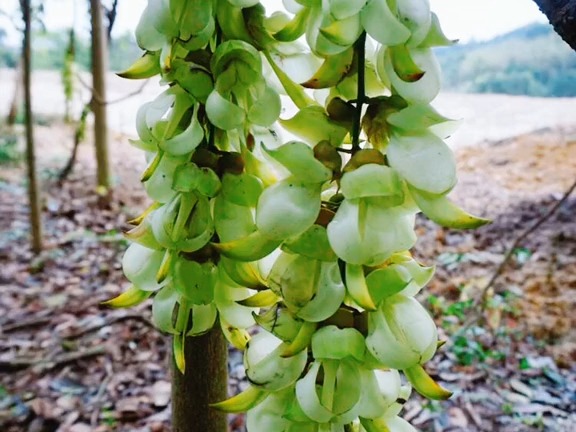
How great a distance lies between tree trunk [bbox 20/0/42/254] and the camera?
308cm

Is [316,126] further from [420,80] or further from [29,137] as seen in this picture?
[29,137]

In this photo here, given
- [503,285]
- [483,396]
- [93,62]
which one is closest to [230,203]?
[483,396]

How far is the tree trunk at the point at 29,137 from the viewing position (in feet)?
10.1

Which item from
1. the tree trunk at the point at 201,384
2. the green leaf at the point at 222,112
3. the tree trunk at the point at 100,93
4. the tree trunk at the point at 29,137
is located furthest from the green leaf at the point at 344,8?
the tree trunk at the point at 100,93

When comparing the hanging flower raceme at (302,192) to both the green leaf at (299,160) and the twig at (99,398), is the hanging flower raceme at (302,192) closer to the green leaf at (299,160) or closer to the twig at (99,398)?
the green leaf at (299,160)

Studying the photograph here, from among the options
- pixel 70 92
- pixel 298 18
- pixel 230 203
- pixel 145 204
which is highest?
pixel 298 18

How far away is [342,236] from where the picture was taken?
401mm

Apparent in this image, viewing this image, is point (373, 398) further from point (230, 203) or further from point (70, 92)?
point (70, 92)

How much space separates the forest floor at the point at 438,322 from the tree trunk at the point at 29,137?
13cm

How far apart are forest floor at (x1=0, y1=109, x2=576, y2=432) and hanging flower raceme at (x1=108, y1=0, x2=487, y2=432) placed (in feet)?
4.63

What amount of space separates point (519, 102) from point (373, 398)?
5.38m

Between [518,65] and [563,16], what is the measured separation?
201 inches

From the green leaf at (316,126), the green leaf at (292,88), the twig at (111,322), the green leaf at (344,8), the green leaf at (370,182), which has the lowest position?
the twig at (111,322)

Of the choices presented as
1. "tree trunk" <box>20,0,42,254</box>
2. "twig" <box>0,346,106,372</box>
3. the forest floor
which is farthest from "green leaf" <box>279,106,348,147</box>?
"tree trunk" <box>20,0,42,254</box>
